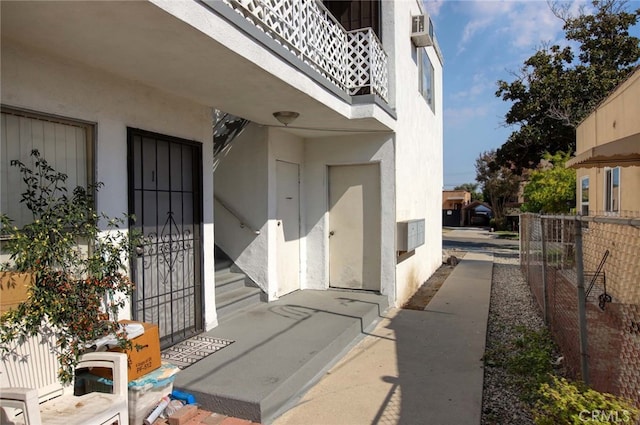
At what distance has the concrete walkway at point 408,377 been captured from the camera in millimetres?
3611

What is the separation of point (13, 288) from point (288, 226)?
480cm

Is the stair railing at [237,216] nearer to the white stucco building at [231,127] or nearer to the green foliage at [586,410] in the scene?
Result: the white stucco building at [231,127]

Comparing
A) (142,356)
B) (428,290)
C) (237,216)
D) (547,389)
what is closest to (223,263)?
(237,216)

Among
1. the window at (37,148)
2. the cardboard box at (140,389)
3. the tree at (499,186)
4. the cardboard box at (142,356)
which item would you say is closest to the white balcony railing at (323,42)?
the window at (37,148)

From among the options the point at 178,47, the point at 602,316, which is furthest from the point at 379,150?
the point at 178,47

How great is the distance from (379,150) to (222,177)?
108 inches

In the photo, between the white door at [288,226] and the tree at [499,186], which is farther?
the tree at [499,186]

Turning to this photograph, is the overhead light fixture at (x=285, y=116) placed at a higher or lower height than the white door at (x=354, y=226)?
higher

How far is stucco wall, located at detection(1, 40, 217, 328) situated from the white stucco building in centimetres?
1

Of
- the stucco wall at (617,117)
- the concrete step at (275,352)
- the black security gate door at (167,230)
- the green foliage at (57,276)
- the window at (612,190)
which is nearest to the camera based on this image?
the green foliage at (57,276)

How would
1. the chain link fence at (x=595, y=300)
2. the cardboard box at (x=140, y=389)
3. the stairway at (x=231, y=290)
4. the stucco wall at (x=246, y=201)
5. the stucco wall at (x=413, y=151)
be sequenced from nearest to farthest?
the chain link fence at (x=595, y=300)
the cardboard box at (x=140, y=389)
the stairway at (x=231, y=290)
the stucco wall at (x=246, y=201)
the stucco wall at (x=413, y=151)

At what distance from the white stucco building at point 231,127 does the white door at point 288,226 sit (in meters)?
0.04

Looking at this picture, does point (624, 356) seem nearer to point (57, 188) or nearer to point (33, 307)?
point (33, 307)

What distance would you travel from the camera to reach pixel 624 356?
10.1 ft
